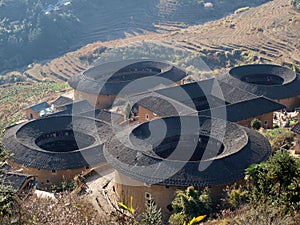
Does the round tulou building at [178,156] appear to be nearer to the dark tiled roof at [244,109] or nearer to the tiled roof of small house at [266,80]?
the dark tiled roof at [244,109]

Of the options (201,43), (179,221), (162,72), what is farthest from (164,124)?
(201,43)

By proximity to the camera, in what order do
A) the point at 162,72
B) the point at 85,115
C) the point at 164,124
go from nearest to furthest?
the point at 164,124
the point at 85,115
the point at 162,72

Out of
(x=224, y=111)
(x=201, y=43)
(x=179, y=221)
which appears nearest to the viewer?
(x=179, y=221)

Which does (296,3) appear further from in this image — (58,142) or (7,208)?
(7,208)

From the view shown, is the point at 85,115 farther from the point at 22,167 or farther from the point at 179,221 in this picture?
the point at 179,221

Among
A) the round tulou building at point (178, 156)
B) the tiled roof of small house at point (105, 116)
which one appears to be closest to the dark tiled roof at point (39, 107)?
the tiled roof of small house at point (105, 116)
